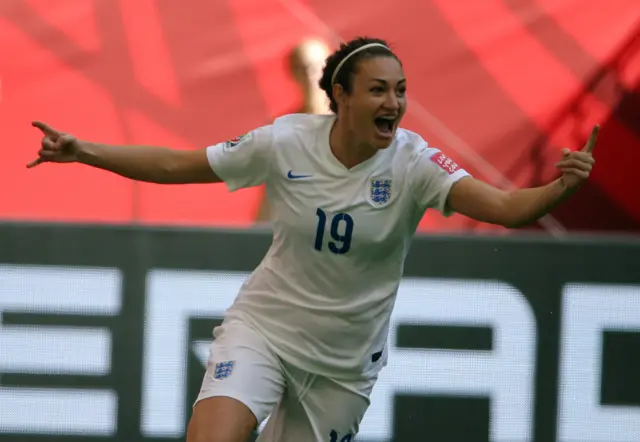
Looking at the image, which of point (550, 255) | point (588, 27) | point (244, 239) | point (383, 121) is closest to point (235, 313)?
point (383, 121)

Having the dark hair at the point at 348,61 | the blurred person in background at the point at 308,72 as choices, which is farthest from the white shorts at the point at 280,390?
the blurred person in background at the point at 308,72

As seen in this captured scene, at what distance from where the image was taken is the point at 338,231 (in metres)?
3.71

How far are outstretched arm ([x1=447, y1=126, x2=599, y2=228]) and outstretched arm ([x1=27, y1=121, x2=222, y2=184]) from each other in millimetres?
849

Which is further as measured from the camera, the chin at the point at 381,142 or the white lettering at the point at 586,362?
the white lettering at the point at 586,362

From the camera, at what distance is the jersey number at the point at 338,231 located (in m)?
3.71

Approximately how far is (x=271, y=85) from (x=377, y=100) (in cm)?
183

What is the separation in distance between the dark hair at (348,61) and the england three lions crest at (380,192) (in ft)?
1.01

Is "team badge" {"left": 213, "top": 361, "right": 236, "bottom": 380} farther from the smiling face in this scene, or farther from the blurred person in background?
the blurred person in background

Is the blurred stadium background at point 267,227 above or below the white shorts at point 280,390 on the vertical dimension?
above

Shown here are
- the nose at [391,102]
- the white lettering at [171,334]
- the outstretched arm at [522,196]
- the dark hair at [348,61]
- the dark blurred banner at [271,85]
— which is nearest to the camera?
the outstretched arm at [522,196]

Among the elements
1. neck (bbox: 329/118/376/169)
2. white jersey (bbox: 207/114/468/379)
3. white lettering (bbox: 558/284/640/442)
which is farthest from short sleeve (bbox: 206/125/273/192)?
white lettering (bbox: 558/284/640/442)

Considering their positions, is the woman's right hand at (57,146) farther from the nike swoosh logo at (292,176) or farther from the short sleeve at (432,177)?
the short sleeve at (432,177)

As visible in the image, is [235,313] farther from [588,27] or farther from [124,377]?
[588,27]

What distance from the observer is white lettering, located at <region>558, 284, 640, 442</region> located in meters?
5.26
